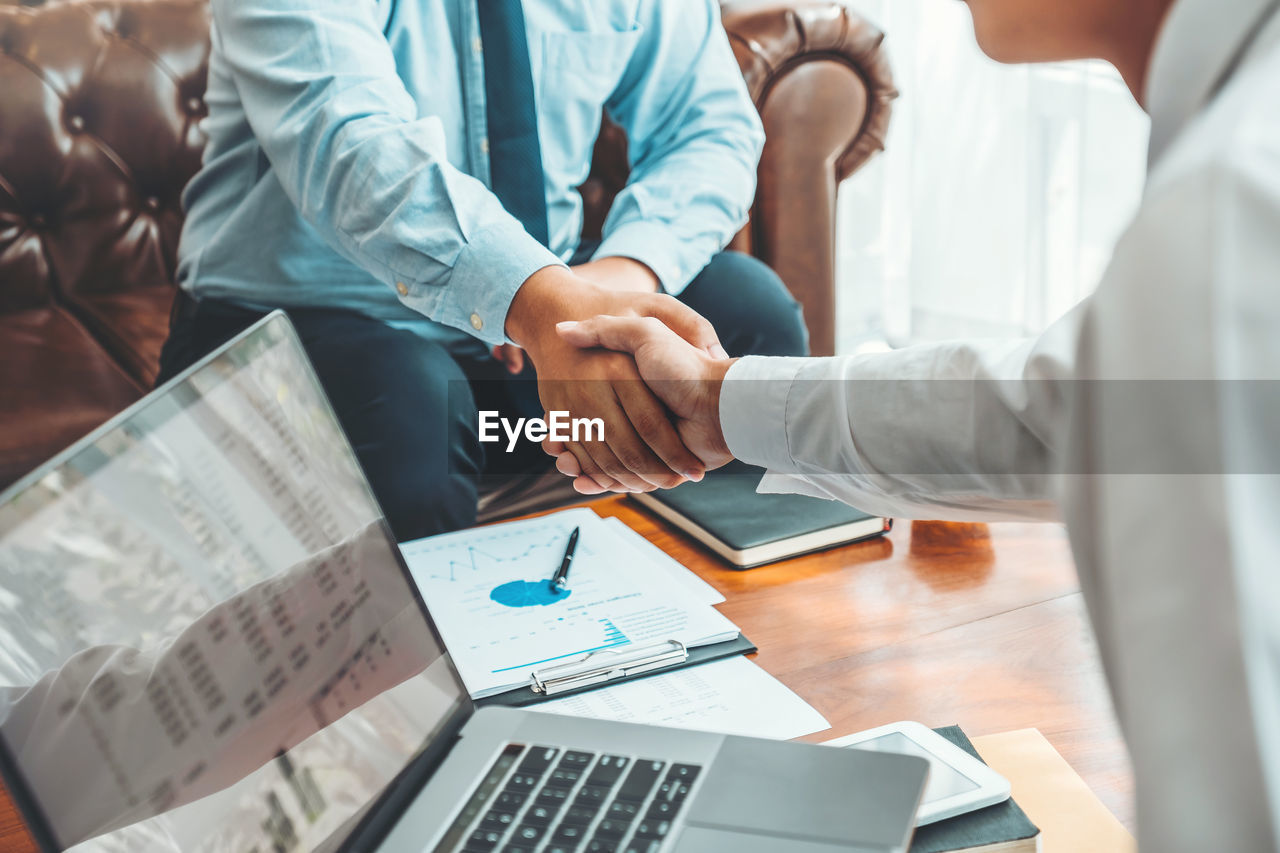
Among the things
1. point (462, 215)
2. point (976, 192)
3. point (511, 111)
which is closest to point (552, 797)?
point (462, 215)

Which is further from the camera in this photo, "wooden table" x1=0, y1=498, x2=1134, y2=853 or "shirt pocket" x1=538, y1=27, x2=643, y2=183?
"shirt pocket" x1=538, y1=27, x2=643, y2=183

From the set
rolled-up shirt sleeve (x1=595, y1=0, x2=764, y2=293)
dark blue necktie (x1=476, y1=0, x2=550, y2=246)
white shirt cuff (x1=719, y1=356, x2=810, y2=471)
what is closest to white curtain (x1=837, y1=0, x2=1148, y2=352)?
rolled-up shirt sleeve (x1=595, y1=0, x2=764, y2=293)

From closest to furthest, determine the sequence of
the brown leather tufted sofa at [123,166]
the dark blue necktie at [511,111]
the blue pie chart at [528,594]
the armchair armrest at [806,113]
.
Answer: the blue pie chart at [528,594] → the dark blue necktie at [511,111] → the brown leather tufted sofa at [123,166] → the armchair armrest at [806,113]

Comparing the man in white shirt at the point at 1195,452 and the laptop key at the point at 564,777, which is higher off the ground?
the man in white shirt at the point at 1195,452

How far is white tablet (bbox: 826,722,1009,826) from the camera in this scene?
55cm

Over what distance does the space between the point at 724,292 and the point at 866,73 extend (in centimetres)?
54

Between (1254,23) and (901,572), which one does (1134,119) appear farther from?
(1254,23)

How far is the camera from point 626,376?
3.33 ft

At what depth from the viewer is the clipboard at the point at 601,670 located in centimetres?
72

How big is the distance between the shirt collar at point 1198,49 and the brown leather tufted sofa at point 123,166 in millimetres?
1339

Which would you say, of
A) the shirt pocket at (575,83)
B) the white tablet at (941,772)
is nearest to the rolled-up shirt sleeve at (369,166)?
the shirt pocket at (575,83)

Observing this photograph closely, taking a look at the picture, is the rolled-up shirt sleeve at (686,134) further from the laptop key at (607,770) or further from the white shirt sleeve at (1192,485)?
the white shirt sleeve at (1192,485)

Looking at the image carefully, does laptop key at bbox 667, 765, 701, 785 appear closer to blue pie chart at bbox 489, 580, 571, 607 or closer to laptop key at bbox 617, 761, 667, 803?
laptop key at bbox 617, 761, 667, 803

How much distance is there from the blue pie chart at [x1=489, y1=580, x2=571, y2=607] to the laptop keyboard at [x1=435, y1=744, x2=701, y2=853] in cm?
29
